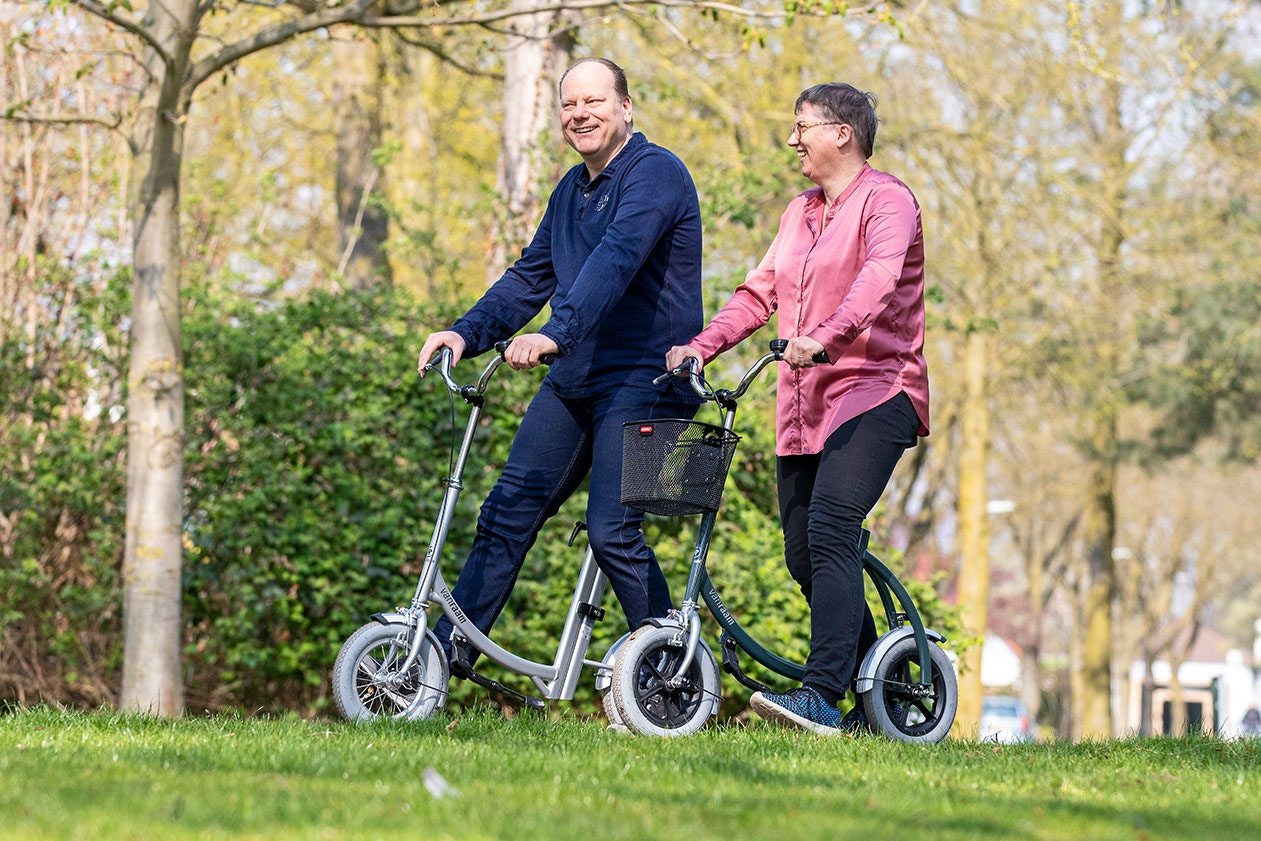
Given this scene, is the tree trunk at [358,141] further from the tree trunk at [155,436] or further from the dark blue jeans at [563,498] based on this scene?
the dark blue jeans at [563,498]

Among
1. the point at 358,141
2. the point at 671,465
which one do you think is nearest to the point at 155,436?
the point at 671,465

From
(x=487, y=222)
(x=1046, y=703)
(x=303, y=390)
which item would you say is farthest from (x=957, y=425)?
(x=1046, y=703)

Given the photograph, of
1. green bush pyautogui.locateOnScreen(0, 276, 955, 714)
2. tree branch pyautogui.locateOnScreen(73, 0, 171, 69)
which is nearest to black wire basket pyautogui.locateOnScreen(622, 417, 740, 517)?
tree branch pyautogui.locateOnScreen(73, 0, 171, 69)

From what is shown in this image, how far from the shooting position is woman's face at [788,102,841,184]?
5.38m

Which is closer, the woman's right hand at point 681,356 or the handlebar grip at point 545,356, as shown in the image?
the handlebar grip at point 545,356

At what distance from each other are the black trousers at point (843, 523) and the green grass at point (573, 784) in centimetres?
28

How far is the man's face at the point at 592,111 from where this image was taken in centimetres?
525

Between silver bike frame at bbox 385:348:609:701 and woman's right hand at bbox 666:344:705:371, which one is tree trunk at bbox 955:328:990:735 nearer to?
silver bike frame at bbox 385:348:609:701

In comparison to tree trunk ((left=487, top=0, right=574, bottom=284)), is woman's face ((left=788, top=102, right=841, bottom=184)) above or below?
below

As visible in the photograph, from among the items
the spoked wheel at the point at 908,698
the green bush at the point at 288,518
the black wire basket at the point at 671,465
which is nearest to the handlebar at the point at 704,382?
the black wire basket at the point at 671,465

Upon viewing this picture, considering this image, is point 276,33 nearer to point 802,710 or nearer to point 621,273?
point 621,273

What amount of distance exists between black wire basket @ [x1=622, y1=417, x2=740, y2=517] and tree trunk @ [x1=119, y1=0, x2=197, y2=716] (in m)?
3.69

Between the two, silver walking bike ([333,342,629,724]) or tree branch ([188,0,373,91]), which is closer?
silver walking bike ([333,342,629,724])

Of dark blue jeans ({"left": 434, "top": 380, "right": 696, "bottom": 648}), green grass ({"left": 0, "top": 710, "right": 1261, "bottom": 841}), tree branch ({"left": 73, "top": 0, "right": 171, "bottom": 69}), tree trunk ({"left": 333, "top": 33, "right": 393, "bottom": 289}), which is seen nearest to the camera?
green grass ({"left": 0, "top": 710, "right": 1261, "bottom": 841})
